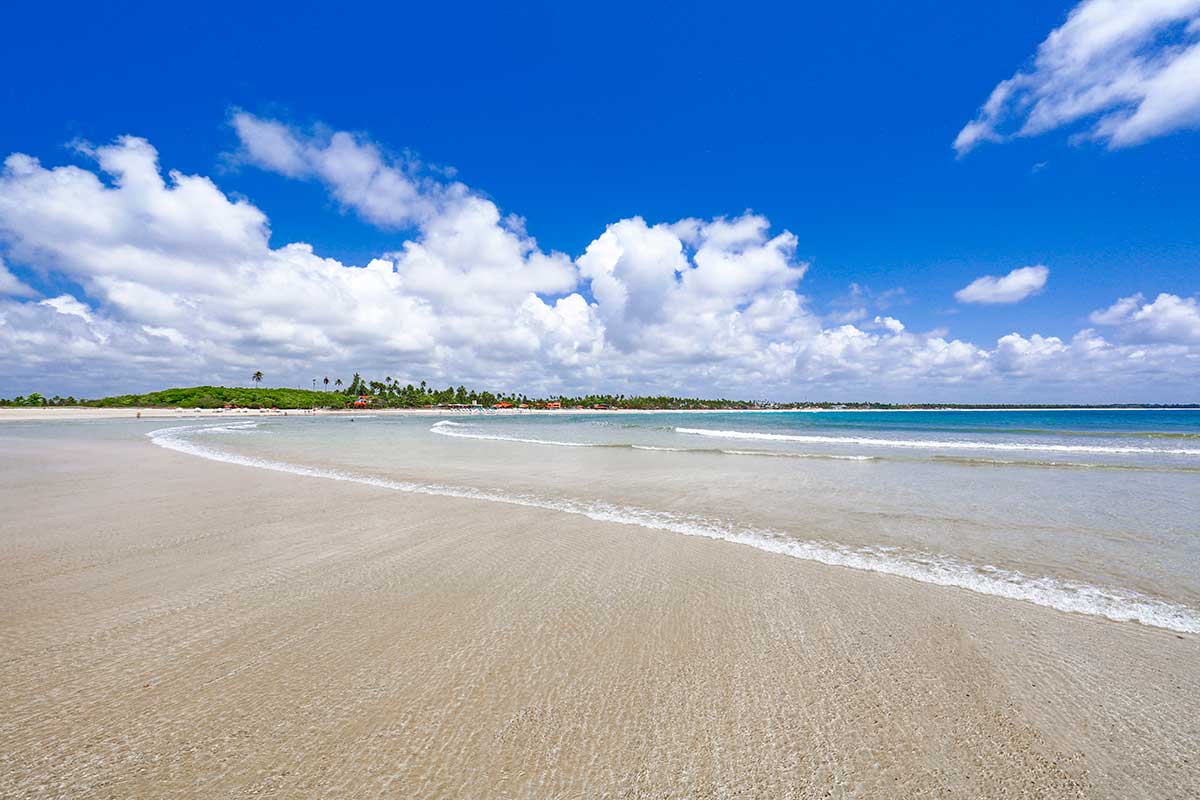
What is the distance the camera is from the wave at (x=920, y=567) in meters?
5.39

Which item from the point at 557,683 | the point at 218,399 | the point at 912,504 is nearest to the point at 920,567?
the point at 912,504

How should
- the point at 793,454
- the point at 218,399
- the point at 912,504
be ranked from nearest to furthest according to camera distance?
the point at 912,504 < the point at 793,454 < the point at 218,399

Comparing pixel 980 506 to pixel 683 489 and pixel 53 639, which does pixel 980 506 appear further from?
pixel 53 639

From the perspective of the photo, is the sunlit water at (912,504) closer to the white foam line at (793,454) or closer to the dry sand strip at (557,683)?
the white foam line at (793,454)

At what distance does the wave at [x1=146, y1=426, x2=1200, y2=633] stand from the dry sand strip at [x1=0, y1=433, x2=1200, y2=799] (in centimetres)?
45

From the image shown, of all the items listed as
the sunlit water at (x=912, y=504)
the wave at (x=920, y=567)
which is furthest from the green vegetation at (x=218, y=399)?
the wave at (x=920, y=567)

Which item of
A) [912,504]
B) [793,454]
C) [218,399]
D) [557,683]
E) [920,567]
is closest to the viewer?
[557,683]

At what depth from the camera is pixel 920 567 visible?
6.84m

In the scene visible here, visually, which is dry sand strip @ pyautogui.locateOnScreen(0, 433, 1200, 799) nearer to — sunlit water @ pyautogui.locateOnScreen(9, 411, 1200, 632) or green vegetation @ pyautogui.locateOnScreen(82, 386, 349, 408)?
sunlit water @ pyautogui.locateOnScreen(9, 411, 1200, 632)

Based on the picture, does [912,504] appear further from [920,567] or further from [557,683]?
[557,683]

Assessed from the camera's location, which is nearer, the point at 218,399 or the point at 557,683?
the point at 557,683

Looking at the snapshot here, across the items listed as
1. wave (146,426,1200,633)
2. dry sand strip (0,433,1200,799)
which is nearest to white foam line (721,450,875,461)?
wave (146,426,1200,633)

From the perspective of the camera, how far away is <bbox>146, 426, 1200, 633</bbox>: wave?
17.7 feet

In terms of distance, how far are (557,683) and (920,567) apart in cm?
578
